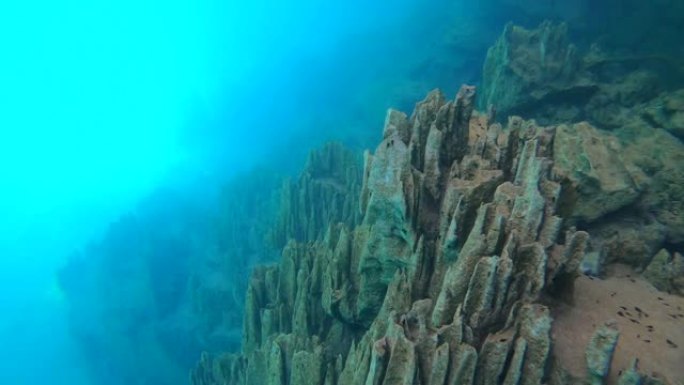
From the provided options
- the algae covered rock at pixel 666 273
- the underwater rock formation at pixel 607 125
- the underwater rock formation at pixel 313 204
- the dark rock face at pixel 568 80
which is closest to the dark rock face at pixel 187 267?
the underwater rock formation at pixel 313 204

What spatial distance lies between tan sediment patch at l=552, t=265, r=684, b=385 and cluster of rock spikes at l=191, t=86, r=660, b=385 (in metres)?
0.30

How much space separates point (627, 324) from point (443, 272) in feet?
8.38

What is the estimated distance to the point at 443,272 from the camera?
25.6 feet

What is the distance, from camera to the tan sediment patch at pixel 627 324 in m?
5.81

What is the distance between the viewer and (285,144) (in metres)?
49.7

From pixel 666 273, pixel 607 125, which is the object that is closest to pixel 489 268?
→ pixel 666 273

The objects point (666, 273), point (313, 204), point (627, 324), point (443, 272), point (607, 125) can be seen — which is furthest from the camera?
point (313, 204)

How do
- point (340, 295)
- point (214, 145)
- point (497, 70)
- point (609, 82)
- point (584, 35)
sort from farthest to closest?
1. point (214, 145)
2. point (584, 35)
3. point (497, 70)
4. point (609, 82)
5. point (340, 295)

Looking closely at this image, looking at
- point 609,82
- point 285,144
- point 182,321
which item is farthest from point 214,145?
point 609,82

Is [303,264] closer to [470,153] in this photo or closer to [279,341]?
[279,341]

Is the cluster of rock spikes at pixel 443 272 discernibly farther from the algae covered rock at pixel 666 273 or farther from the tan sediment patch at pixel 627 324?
the algae covered rock at pixel 666 273

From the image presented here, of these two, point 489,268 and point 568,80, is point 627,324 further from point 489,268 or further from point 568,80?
point 568,80

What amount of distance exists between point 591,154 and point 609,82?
1095 centimetres

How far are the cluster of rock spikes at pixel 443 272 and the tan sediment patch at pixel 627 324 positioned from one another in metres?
0.30
